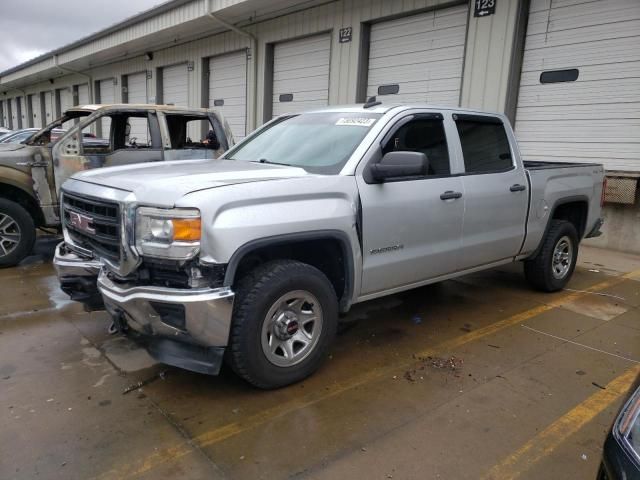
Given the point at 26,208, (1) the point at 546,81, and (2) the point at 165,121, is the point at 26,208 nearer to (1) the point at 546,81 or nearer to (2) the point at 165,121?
(2) the point at 165,121

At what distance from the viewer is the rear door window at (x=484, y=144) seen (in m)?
4.48

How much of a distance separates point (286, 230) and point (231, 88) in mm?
13756

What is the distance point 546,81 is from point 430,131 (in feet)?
18.7

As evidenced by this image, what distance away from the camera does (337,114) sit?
165 inches

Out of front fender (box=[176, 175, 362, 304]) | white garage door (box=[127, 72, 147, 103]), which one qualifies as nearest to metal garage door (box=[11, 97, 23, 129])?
white garage door (box=[127, 72, 147, 103])

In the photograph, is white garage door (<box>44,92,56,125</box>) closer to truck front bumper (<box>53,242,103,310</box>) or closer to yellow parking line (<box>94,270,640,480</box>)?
truck front bumper (<box>53,242,103,310</box>)

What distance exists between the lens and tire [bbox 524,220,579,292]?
5.45 metres

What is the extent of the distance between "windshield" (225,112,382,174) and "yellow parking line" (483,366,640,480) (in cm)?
208

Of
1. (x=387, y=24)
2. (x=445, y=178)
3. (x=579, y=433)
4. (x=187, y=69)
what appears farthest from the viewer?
(x=187, y=69)

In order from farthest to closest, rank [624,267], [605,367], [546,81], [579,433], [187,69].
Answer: [187,69], [546,81], [624,267], [605,367], [579,433]

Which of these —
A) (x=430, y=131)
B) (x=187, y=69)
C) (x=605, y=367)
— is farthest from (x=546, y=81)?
(x=187, y=69)

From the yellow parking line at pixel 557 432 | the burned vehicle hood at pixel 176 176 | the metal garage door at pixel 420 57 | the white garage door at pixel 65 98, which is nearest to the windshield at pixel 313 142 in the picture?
the burned vehicle hood at pixel 176 176

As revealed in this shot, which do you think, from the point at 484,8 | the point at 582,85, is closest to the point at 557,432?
the point at 582,85

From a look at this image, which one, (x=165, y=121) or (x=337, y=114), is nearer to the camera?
(x=337, y=114)
